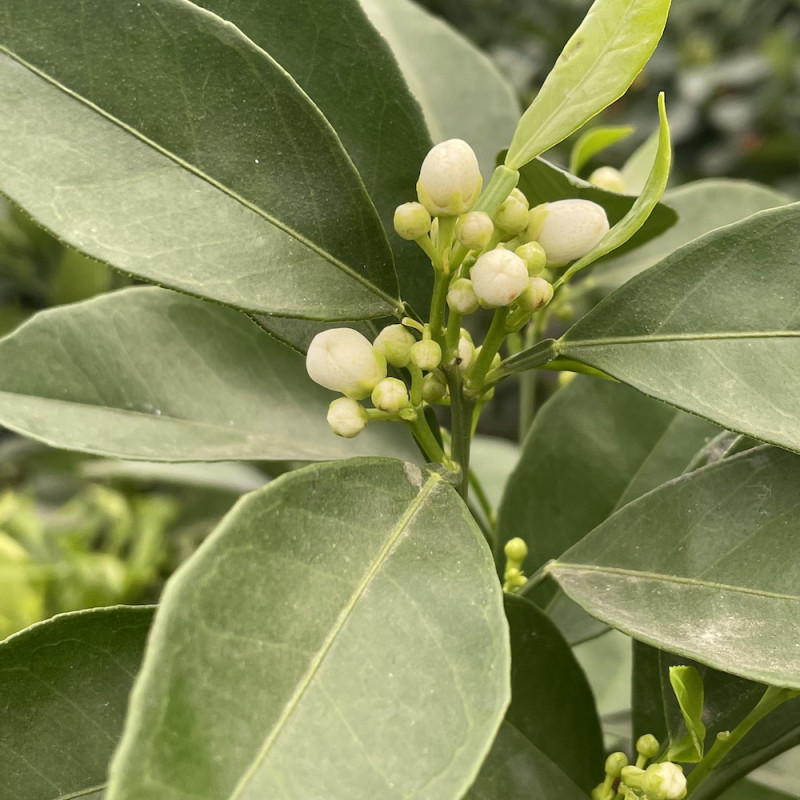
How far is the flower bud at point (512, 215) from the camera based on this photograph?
48 centimetres

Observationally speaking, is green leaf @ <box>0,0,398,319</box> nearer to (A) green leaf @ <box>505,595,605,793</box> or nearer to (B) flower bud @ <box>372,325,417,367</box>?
(B) flower bud @ <box>372,325,417,367</box>

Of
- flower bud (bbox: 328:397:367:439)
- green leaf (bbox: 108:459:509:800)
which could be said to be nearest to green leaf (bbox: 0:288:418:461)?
→ flower bud (bbox: 328:397:367:439)

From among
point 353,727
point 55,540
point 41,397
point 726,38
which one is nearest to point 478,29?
point 726,38

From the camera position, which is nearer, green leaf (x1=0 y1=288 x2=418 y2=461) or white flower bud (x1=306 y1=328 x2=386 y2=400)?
white flower bud (x1=306 y1=328 x2=386 y2=400)

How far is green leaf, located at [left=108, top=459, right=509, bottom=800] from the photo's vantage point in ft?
1.07

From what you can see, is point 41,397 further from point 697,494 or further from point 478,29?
point 478,29

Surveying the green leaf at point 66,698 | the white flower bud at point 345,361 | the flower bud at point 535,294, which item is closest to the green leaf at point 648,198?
the flower bud at point 535,294

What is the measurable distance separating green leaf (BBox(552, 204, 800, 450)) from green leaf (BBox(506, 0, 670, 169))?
108 millimetres

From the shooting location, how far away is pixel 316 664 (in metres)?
0.36

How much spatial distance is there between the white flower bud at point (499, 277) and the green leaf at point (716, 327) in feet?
0.25

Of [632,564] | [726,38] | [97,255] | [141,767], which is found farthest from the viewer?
[726,38]

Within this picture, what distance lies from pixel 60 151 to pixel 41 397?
0.25 meters

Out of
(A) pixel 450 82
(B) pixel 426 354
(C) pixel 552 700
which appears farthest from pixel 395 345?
(A) pixel 450 82

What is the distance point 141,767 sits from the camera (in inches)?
12.2
